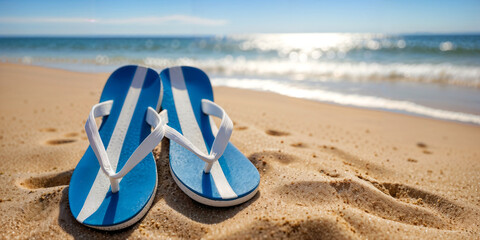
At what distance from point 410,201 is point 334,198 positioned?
1.72 feet

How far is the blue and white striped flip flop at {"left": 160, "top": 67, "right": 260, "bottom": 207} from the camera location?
1.53 m

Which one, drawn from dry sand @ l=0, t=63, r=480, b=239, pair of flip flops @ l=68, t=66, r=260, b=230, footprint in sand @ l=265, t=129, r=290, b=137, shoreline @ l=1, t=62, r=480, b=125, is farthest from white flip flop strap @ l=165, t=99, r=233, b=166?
shoreline @ l=1, t=62, r=480, b=125

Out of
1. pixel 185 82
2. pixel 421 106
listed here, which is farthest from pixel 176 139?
pixel 421 106

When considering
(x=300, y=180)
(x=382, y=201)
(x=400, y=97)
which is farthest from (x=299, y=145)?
(x=400, y=97)

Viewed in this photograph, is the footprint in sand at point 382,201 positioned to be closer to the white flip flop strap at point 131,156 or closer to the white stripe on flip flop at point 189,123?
the white stripe on flip flop at point 189,123

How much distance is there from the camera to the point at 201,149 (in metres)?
1.95

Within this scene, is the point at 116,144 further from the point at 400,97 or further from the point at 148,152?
the point at 400,97

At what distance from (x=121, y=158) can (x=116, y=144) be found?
0.14 metres

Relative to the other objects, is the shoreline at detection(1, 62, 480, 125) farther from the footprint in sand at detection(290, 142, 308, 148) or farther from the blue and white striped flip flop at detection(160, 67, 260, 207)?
the blue and white striped flip flop at detection(160, 67, 260, 207)

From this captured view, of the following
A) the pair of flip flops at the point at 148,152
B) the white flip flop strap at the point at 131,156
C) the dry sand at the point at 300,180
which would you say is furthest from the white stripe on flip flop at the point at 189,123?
the white flip flop strap at the point at 131,156

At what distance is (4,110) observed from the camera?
10.8ft

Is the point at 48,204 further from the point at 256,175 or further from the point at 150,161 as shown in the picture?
the point at 256,175

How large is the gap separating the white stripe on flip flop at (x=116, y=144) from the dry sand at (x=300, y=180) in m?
0.10

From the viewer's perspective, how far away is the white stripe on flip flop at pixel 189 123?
1574 mm
